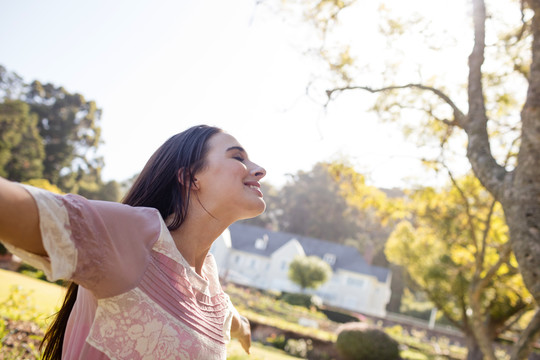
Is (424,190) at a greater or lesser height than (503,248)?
greater

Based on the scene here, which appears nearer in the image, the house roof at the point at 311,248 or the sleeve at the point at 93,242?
the sleeve at the point at 93,242

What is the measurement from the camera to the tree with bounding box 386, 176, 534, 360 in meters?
7.38

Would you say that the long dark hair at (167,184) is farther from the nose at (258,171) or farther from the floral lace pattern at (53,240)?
the floral lace pattern at (53,240)

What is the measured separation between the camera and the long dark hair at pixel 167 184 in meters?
1.77

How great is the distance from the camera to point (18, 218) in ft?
3.26

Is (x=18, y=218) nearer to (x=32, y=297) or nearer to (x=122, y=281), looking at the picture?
(x=122, y=281)

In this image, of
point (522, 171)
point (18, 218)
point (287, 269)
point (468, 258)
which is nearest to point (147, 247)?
point (18, 218)

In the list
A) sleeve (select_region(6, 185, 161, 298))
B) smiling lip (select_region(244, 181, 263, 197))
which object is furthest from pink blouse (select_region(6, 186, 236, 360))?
smiling lip (select_region(244, 181, 263, 197))

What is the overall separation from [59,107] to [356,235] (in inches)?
1596

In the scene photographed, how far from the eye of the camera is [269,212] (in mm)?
59125

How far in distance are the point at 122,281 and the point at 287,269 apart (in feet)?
140

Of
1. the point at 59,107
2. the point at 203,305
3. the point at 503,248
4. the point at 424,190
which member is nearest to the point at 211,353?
the point at 203,305

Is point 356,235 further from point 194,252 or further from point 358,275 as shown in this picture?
point 194,252

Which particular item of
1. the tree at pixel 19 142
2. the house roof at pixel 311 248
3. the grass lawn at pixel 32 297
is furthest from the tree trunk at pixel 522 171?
the tree at pixel 19 142
